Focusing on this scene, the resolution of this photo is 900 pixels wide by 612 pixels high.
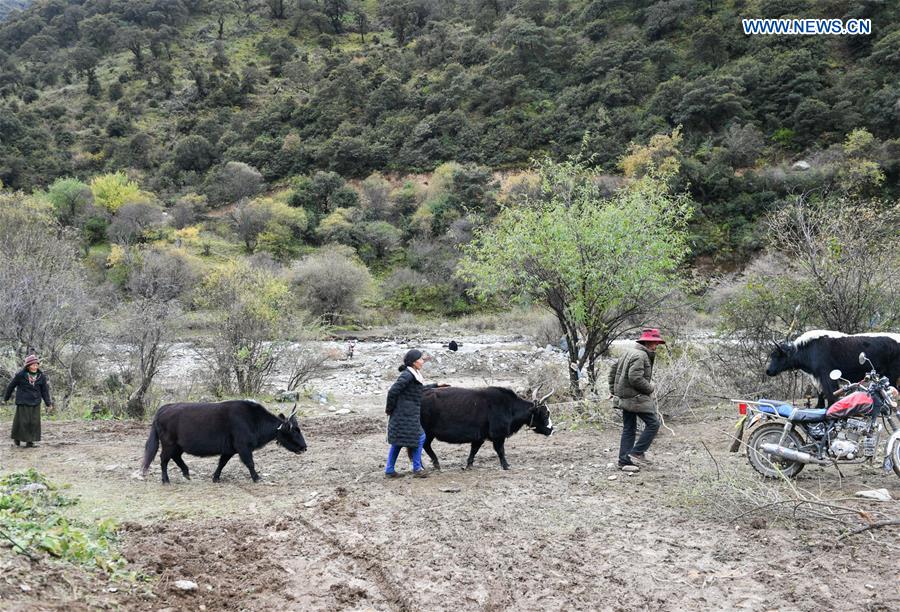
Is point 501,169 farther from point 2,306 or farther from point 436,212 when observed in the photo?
point 2,306

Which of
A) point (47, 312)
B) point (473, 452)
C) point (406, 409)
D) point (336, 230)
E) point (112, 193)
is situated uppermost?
point (112, 193)

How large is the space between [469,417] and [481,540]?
2973mm

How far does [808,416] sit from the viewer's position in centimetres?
689

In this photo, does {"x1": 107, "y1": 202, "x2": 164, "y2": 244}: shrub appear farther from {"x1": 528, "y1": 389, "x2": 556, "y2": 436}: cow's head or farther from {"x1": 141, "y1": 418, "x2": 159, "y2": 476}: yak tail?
{"x1": 528, "y1": 389, "x2": 556, "y2": 436}: cow's head

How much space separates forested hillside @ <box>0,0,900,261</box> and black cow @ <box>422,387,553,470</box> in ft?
99.9

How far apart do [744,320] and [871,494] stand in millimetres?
7718

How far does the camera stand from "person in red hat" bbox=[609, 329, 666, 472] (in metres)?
8.01

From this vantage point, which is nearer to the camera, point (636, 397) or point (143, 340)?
point (636, 397)

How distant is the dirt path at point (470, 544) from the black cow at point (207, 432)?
0.40 metres

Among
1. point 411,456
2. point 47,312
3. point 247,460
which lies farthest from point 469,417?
point 47,312

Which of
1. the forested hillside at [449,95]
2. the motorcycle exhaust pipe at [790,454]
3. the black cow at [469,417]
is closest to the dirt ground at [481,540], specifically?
Result: the motorcycle exhaust pipe at [790,454]

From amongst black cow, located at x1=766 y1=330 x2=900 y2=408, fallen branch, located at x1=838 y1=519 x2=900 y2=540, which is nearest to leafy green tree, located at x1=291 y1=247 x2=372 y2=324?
black cow, located at x1=766 y1=330 x2=900 y2=408

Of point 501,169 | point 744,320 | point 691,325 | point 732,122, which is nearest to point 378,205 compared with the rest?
point 501,169

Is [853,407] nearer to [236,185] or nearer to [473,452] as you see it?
[473,452]
